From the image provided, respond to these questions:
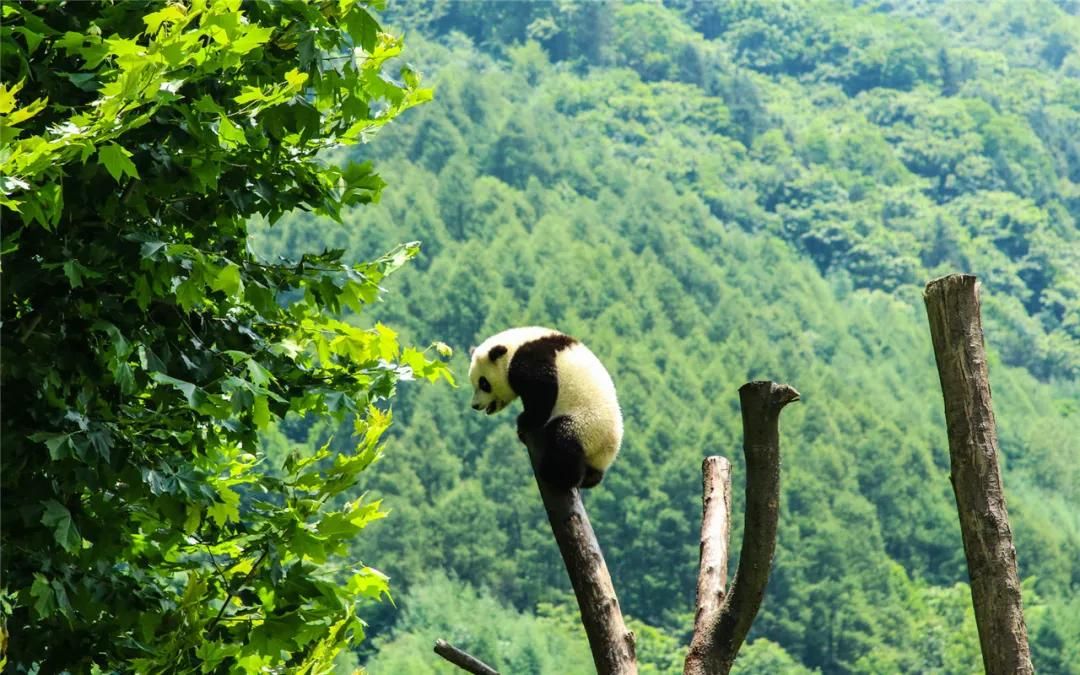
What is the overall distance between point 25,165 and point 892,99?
7969 cm

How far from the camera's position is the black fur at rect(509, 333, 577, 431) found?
6.86 metres

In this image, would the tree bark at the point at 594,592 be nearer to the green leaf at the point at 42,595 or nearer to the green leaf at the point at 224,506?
the green leaf at the point at 224,506

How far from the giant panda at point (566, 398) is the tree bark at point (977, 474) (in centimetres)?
186

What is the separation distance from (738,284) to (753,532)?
208 ft

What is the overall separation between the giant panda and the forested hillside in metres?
30.6

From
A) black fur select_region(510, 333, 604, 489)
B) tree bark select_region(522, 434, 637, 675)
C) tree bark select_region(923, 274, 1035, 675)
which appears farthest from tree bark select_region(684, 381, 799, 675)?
black fur select_region(510, 333, 604, 489)

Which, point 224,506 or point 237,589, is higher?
point 224,506

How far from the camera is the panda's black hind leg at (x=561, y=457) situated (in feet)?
19.1

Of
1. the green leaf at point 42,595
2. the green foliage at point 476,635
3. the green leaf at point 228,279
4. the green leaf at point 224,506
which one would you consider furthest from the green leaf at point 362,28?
the green foliage at point 476,635

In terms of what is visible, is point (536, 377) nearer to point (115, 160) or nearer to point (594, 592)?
point (594, 592)

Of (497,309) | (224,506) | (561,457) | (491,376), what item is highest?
(561,457)

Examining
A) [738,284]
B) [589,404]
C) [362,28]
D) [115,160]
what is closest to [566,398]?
[589,404]

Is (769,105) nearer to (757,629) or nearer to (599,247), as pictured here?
(599,247)

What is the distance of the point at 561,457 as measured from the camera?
6.17 m
